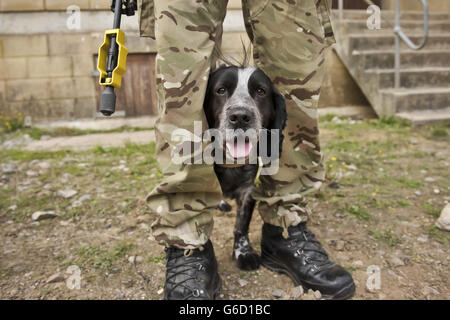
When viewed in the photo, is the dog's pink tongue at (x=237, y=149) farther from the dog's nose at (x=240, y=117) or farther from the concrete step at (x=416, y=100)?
the concrete step at (x=416, y=100)

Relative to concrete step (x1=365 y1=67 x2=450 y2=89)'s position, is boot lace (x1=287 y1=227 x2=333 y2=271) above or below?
below

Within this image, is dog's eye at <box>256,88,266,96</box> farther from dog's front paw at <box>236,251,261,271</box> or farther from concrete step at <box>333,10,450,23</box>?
concrete step at <box>333,10,450,23</box>

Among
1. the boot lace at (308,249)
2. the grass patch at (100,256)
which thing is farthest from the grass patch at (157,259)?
the boot lace at (308,249)

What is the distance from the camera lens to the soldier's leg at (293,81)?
5.69 ft

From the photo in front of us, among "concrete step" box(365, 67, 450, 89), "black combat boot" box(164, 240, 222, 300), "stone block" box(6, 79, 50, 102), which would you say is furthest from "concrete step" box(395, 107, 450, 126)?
"stone block" box(6, 79, 50, 102)

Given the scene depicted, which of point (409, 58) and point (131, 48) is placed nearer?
point (131, 48)

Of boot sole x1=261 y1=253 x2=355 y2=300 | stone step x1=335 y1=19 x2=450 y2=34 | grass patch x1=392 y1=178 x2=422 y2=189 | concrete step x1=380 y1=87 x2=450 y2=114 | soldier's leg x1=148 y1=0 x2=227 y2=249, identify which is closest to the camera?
soldier's leg x1=148 y1=0 x2=227 y2=249

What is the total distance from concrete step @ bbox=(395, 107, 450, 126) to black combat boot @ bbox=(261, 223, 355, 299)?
3647mm

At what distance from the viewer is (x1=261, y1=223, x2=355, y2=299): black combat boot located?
5.52ft
